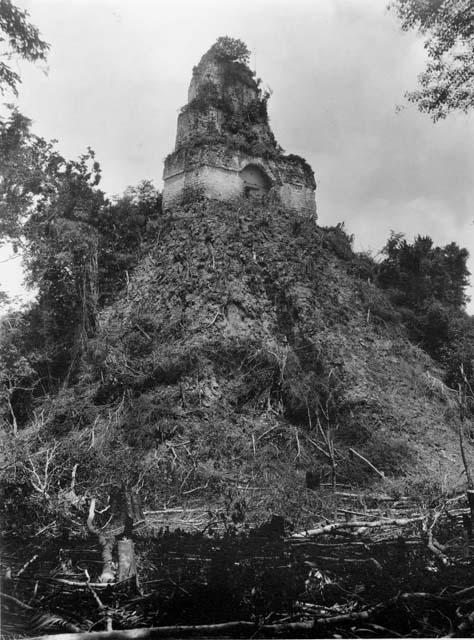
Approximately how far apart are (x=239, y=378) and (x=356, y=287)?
6858 mm

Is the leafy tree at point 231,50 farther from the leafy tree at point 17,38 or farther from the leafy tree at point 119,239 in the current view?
the leafy tree at point 17,38

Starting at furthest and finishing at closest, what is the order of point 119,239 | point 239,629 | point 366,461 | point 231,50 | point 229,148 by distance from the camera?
point 231,50, point 229,148, point 119,239, point 366,461, point 239,629

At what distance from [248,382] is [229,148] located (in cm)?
988

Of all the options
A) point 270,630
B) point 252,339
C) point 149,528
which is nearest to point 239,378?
point 252,339

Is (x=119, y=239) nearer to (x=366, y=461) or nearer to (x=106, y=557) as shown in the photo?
(x=366, y=461)

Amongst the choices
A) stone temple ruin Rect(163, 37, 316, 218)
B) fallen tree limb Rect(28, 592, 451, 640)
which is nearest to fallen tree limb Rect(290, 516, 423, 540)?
fallen tree limb Rect(28, 592, 451, 640)

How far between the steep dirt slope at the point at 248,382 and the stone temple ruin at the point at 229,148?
1.26m

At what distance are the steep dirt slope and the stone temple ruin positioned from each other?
126 cm

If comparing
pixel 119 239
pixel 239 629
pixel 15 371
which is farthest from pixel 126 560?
pixel 119 239

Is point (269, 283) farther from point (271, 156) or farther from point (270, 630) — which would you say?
point (270, 630)

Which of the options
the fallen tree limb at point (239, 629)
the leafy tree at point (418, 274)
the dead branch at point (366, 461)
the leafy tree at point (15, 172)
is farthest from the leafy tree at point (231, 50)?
the fallen tree limb at point (239, 629)

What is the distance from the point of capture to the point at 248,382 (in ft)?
40.3

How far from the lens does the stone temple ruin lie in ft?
57.8

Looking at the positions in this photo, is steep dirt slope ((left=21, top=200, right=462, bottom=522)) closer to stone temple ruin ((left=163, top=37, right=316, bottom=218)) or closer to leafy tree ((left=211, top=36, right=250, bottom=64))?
stone temple ruin ((left=163, top=37, right=316, bottom=218))
